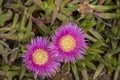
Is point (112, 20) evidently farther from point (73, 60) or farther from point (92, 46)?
point (73, 60)

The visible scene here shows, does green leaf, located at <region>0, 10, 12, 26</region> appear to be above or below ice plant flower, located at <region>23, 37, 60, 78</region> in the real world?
above

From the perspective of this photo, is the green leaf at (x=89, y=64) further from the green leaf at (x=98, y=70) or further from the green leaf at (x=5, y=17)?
the green leaf at (x=5, y=17)

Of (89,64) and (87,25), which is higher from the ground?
(87,25)

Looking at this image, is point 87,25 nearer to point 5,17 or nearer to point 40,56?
point 40,56

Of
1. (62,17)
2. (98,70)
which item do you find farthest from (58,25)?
(98,70)

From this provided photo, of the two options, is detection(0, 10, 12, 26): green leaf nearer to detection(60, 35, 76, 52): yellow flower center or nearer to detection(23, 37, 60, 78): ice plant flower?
detection(23, 37, 60, 78): ice plant flower

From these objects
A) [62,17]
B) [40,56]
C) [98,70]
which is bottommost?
[98,70]

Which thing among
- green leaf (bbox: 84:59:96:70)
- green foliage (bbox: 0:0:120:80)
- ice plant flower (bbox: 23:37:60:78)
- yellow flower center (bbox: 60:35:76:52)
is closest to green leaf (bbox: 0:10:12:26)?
green foliage (bbox: 0:0:120:80)
